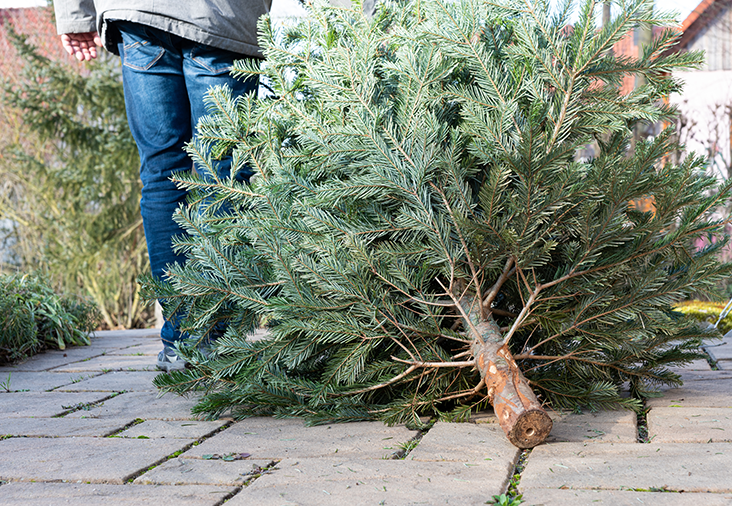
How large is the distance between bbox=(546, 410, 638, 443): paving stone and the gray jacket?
1772 millimetres

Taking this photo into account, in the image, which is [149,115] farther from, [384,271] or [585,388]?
[585,388]

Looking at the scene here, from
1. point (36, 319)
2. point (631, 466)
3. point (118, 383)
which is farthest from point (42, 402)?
point (631, 466)

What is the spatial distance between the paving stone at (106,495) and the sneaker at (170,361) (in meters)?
1.13

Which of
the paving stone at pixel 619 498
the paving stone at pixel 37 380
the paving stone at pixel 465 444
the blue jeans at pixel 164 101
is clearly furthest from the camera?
the paving stone at pixel 37 380

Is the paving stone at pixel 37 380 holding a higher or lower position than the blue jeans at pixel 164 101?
lower

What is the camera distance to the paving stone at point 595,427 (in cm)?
158

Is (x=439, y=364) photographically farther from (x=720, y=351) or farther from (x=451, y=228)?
(x=720, y=351)

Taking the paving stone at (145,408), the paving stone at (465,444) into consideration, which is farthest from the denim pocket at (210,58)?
the paving stone at (465,444)

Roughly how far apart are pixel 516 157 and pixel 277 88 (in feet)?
3.30

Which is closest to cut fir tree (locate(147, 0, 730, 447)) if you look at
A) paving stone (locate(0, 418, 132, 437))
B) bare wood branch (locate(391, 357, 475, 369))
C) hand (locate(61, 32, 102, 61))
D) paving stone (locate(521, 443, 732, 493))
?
bare wood branch (locate(391, 357, 475, 369))

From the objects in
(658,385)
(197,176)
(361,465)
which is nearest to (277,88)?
(197,176)

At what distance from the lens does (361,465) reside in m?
1.42

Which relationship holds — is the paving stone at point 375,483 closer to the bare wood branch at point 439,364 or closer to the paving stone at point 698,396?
Answer: the bare wood branch at point 439,364

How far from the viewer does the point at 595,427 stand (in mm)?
1683
